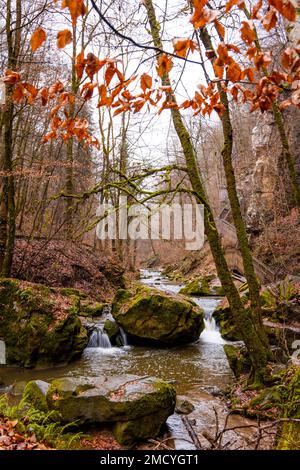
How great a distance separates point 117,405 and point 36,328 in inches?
168

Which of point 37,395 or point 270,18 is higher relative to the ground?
point 270,18

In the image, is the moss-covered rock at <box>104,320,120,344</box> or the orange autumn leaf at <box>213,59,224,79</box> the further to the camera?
the moss-covered rock at <box>104,320,120,344</box>

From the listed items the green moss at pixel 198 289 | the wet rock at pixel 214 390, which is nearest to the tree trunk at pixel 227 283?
the wet rock at pixel 214 390

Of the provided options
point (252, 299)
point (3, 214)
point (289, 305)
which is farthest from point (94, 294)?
point (252, 299)

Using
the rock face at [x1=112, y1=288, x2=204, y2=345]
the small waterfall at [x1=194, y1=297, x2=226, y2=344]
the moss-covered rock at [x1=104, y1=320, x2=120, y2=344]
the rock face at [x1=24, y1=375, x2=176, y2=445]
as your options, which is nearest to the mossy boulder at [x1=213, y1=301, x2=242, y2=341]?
the small waterfall at [x1=194, y1=297, x2=226, y2=344]

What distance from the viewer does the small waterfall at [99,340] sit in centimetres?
1002

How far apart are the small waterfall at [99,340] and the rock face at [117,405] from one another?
4.75 metres

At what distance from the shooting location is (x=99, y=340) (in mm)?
10070

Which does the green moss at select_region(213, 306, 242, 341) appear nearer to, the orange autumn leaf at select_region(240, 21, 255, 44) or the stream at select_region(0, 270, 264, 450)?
the stream at select_region(0, 270, 264, 450)

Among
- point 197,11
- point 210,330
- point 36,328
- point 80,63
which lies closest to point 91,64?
point 80,63

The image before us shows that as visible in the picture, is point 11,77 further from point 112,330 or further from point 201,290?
point 201,290

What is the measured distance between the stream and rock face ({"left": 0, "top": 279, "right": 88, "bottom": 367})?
0.32 meters

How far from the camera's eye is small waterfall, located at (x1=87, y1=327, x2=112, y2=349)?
32.9 ft
